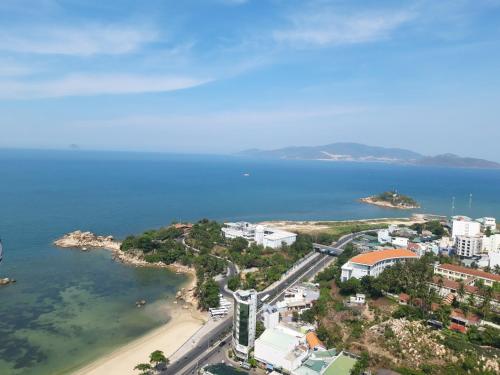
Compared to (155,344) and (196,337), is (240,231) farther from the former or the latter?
(155,344)

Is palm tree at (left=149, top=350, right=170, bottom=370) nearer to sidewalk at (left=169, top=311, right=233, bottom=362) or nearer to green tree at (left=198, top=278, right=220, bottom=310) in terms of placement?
sidewalk at (left=169, top=311, right=233, bottom=362)

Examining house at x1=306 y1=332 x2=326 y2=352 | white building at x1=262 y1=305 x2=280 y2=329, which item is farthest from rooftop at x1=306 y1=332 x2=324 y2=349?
white building at x1=262 y1=305 x2=280 y2=329

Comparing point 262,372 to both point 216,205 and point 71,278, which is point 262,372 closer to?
point 71,278

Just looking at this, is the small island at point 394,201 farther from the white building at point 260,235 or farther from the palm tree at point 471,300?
the palm tree at point 471,300

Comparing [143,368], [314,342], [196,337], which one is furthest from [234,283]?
[143,368]

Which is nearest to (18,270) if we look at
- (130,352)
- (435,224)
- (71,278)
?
(71,278)

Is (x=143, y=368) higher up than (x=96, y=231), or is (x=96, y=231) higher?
(x=143, y=368)
